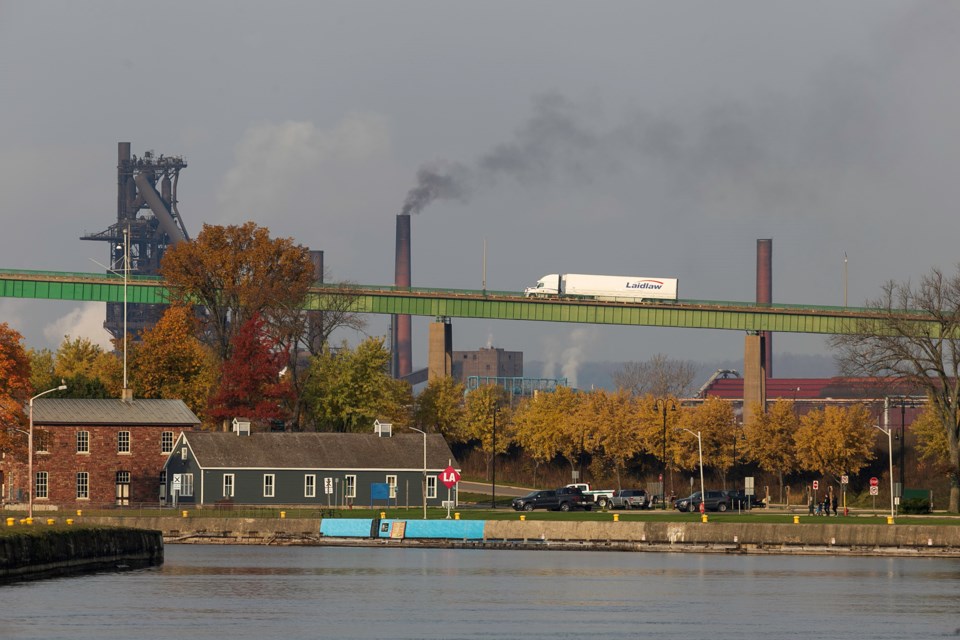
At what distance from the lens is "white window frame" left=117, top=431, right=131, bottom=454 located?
105 m

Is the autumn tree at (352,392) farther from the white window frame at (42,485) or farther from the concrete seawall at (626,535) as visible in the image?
the concrete seawall at (626,535)

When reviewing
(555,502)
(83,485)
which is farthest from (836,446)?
(83,485)

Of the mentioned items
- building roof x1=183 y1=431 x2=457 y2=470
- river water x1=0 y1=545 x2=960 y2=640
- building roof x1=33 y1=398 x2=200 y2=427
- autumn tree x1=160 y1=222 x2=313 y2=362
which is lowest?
river water x1=0 y1=545 x2=960 y2=640

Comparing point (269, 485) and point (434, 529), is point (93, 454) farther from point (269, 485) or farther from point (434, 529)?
point (434, 529)

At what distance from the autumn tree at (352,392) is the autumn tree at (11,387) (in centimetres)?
3088

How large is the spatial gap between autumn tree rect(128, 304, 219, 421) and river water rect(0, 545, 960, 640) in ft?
141

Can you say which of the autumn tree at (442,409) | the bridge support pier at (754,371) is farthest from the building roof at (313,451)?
the bridge support pier at (754,371)

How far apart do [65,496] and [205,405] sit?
69.1 ft

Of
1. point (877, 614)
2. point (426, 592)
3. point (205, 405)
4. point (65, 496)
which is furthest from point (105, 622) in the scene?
point (205, 405)

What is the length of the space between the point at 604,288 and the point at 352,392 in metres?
43.8

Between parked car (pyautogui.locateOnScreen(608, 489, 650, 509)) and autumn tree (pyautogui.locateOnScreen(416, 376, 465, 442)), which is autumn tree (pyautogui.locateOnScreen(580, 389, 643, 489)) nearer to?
autumn tree (pyautogui.locateOnScreen(416, 376, 465, 442))

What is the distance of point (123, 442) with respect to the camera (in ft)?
344

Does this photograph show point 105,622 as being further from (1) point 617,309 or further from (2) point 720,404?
(1) point 617,309

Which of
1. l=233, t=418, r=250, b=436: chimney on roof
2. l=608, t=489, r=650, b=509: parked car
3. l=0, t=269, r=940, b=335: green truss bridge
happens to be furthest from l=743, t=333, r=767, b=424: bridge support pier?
l=233, t=418, r=250, b=436: chimney on roof
